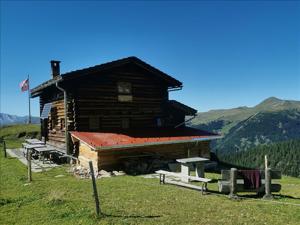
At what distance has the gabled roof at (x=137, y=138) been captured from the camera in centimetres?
2099

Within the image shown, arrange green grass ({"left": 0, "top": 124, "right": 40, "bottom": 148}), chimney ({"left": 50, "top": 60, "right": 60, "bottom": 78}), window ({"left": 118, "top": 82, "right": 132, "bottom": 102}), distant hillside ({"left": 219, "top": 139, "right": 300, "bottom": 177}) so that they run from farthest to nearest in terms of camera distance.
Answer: distant hillside ({"left": 219, "top": 139, "right": 300, "bottom": 177}), green grass ({"left": 0, "top": 124, "right": 40, "bottom": 148}), chimney ({"left": 50, "top": 60, "right": 60, "bottom": 78}), window ({"left": 118, "top": 82, "right": 132, "bottom": 102})

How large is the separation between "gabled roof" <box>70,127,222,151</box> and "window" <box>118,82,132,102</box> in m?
2.83

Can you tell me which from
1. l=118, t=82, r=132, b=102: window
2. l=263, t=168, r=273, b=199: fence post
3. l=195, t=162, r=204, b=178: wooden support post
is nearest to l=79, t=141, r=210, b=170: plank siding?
l=118, t=82, r=132, b=102: window

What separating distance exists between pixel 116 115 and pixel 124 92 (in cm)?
204

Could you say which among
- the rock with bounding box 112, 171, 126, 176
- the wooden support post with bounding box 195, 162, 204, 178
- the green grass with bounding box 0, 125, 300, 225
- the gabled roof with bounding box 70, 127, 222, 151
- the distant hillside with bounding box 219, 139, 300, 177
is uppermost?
the gabled roof with bounding box 70, 127, 222, 151

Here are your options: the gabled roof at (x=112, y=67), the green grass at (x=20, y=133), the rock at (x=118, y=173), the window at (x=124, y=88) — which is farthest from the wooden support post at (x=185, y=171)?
the green grass at (x=20, y=133)

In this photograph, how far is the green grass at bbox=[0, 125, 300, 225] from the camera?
10.5 metres

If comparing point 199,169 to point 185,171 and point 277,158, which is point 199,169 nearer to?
point 185,171

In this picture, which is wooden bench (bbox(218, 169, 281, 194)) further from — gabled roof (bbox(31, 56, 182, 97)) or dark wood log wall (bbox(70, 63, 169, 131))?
gabled roof (bbox(31, 56, 182, 97))

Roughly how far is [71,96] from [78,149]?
4.04m

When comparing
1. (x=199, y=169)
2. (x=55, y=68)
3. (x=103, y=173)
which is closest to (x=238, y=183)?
(x=199, y=169)

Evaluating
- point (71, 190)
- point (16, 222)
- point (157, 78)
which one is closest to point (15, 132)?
point (157, 78)

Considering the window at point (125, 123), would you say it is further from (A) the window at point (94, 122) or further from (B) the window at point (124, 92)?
(A) the window at point (94, 122)

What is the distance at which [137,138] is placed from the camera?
77.3ft
